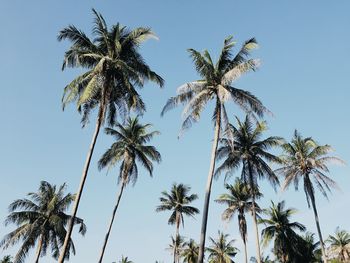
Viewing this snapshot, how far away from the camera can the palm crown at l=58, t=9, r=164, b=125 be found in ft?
70.3

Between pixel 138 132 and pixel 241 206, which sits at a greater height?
pixel 138 132

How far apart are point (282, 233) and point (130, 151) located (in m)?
23.4

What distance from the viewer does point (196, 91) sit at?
2439cm

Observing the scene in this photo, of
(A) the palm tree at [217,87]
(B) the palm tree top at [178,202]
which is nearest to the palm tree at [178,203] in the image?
(B) the palm tree top at [178,202]

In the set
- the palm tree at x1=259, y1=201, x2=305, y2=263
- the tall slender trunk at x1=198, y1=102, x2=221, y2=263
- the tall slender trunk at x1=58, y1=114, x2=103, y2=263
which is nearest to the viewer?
the tall slender trunk at x1=58, y1=114, x2=103, y2=263

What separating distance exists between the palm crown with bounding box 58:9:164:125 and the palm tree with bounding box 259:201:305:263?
29.2 meters

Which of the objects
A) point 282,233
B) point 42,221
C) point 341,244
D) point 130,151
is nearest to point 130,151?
point 130,151

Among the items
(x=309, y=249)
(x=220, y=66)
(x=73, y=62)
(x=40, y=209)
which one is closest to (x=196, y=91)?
(x=220, y=66)

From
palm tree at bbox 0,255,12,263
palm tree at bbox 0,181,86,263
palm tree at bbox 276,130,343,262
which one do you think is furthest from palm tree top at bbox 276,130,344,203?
palm tree at bbox 0,255,12,263

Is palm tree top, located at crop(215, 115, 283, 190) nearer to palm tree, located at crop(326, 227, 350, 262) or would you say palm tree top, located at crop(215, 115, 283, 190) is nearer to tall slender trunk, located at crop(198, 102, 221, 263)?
tall slender trunk, located at crop(198, 102, 221, 263)

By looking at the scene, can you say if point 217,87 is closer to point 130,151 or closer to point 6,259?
point 130,151

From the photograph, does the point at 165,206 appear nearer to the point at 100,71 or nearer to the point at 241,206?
the point at 241,206

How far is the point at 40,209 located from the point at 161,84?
2014 centimetres

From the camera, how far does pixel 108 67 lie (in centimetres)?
2147
